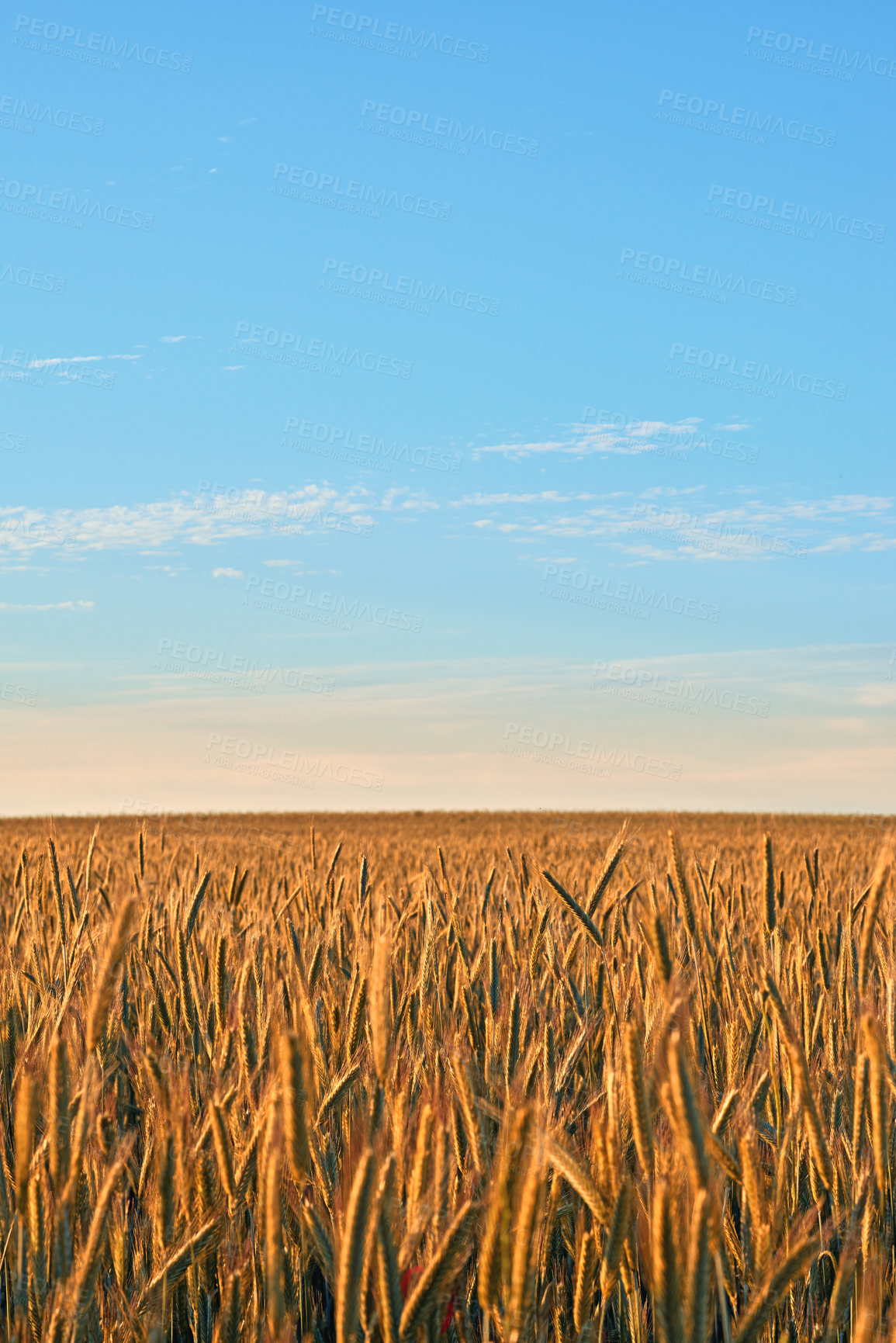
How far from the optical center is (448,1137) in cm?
114

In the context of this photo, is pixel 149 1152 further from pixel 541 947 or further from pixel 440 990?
pixel 541 947

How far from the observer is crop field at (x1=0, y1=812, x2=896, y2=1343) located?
88 cm

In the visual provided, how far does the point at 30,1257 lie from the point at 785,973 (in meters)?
1.92

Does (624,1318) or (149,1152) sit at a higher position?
(149,1152)

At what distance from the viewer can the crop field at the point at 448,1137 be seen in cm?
88

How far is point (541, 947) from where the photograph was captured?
283 centimetres

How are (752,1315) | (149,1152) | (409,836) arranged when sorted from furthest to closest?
(409,836)
(149,1152)
(752,1315)

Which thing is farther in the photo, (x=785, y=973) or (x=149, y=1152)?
(x=785, y=973)

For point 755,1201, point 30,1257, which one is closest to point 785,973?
point 755,1201

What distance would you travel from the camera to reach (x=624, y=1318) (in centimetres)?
138

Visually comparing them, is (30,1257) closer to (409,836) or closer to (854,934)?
(854,934)

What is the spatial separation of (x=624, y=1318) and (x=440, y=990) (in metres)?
0.94

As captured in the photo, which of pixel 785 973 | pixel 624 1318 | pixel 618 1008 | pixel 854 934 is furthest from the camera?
pixel 854 934

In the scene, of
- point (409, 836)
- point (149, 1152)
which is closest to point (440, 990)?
point (149, 1152)
